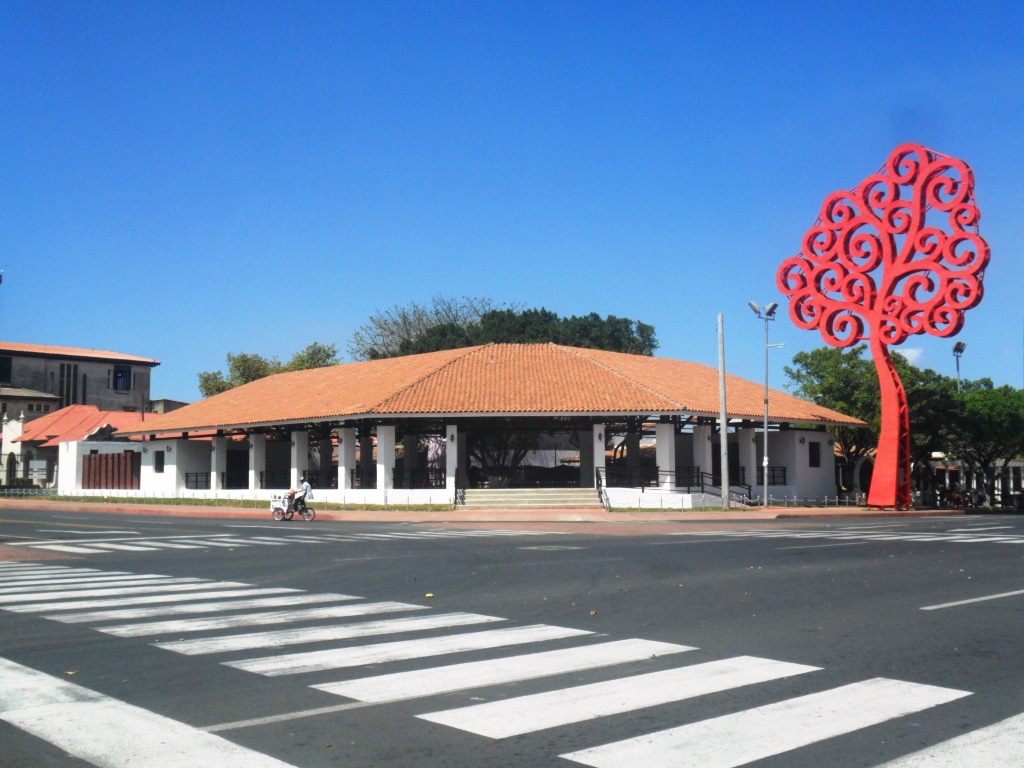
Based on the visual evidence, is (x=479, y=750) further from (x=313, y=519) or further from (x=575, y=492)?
(x=575, y=492)

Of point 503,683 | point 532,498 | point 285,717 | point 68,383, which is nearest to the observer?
point 285,717

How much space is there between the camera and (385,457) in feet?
140

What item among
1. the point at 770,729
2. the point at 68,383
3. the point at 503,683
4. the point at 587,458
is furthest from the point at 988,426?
the point at 68,383

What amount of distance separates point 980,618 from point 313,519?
2654 cm

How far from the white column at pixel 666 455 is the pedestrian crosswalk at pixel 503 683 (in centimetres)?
3142

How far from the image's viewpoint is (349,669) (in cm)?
782

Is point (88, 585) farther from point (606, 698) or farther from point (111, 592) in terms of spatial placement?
point (606, 698)

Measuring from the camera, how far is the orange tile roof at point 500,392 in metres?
41.8

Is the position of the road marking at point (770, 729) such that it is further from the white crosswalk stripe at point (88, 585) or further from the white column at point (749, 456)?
the white column at point (749, 456)

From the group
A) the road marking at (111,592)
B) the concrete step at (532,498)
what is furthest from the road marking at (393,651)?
the concrete step at (532,498)

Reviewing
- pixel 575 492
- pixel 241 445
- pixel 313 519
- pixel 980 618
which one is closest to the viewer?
pixel 980 618

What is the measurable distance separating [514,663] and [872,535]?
18.0m

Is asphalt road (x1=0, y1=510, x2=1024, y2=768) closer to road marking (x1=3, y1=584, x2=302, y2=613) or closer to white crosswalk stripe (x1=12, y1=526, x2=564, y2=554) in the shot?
road marking (x1=3, y1=584, x2=302, y2=613)

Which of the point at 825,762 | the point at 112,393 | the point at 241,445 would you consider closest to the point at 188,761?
the point at 825,762
